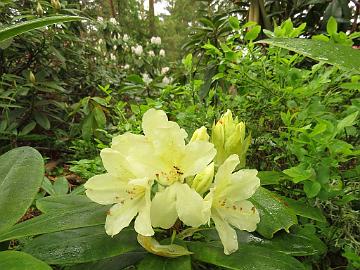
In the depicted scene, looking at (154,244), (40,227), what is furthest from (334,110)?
(40,227)

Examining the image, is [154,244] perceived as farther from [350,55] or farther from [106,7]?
[106,7]

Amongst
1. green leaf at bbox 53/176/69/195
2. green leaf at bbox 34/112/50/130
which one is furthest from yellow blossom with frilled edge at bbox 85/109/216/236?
green leaf at bbox 34/112/50/130

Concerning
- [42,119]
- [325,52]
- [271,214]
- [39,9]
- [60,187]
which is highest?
[39,9]

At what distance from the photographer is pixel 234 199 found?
1.73 ft

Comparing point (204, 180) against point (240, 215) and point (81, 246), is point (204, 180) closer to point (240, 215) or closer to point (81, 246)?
point (240, 215)

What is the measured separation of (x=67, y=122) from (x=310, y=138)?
7.61ft

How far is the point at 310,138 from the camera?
0.70 meters

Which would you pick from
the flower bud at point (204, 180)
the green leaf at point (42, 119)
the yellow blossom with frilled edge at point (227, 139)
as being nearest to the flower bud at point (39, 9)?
the green leaf at point (42, 119)

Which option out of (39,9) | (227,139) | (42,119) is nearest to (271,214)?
(227,139)

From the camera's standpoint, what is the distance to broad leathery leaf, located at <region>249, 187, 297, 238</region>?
1.89ft

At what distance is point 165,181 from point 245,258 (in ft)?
0.54

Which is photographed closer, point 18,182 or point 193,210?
point 193,210

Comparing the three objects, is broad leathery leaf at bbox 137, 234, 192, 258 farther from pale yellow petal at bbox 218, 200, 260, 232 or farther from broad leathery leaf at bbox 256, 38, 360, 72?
broad leathery leaf at bbox 256, 38, 360, 72

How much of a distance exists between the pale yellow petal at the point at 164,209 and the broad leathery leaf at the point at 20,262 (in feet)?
0.51
